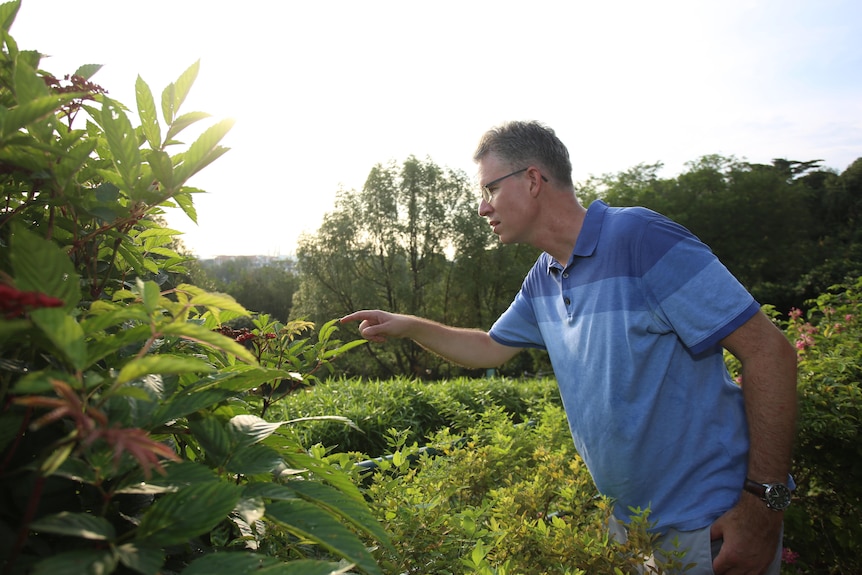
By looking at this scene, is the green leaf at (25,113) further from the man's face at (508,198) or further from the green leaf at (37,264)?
the man's face at (508,198)


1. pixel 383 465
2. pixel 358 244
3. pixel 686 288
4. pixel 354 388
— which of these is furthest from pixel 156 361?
pixel 358 244

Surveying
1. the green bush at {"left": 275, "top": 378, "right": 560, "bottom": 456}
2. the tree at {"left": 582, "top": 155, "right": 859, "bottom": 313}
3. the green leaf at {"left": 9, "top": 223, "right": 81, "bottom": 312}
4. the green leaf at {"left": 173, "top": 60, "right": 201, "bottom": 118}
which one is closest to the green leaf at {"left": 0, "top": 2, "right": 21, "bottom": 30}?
the green leaf at {"left": 173, "top": 60, "right": 201, "bottom": 118}

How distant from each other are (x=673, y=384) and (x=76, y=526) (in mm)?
1877

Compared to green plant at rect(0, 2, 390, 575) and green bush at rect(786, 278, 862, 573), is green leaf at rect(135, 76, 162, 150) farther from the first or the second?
green bush at rect(786, 278, 862, 573)

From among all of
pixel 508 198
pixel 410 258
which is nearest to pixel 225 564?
pixel 508 198

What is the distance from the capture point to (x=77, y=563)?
589 millimetres

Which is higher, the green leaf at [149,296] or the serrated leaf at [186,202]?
the serrated leaf at [186,202]

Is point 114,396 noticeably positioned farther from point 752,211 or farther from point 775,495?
point 752,211

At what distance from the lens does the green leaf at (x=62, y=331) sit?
22.6 inches

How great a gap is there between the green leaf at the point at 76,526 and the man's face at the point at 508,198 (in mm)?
1985

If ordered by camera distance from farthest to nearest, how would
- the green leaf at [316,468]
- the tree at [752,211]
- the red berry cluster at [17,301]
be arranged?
the tree at [752,211]
the green leaf at [316,468]
the red berry cluster at [17,301]

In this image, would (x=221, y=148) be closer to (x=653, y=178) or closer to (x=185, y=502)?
(x=185, y=502)

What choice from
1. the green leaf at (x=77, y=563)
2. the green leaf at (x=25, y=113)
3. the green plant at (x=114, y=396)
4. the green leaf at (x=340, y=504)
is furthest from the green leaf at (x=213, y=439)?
the green leaf at (x=25, y=113)

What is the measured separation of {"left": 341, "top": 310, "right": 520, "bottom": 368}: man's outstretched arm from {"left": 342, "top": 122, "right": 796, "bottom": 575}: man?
4 centimetres
